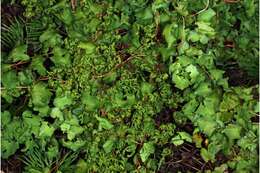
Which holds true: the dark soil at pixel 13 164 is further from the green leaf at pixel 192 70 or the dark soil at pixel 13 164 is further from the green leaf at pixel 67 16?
the green leaf at pixel 192 70

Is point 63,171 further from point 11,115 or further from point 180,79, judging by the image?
point 180,79

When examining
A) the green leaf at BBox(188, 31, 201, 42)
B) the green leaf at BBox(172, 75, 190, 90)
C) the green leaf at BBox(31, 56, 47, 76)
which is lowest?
the green leaf at BBox(172, 75, 190, 90)

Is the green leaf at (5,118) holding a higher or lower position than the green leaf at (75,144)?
higher

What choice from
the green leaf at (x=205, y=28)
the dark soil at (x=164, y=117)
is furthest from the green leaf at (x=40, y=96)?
the green leaf at (x=205, y=28)

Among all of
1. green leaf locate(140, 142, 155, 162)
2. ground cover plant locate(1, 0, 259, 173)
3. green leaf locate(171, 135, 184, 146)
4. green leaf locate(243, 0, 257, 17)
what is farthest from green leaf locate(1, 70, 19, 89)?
green leaf locate(243, 0, 257, 17)

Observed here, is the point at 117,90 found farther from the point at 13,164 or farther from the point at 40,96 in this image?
the point at 13,164

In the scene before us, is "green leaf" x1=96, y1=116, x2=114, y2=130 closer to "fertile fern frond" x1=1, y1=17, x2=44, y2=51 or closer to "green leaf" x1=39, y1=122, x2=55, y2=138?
"green leaf" x1=39, y1=122, x2=55, y2=138

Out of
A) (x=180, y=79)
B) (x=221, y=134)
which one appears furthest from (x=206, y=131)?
(x=180, y=79)

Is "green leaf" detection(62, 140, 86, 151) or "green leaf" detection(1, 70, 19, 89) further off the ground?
"green leaf" detection(1, 70, 19, 89)

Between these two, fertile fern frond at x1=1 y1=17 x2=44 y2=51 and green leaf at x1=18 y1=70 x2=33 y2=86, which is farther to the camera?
fertile fern frond at x1=1 y1=17 x2=44 y2=51
